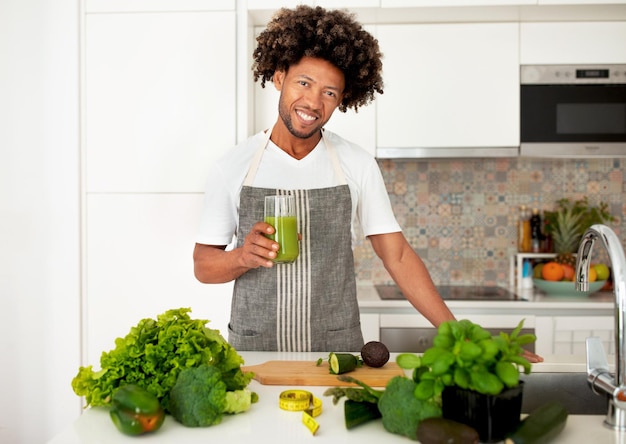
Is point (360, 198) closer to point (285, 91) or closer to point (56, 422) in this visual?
point (285, 91)

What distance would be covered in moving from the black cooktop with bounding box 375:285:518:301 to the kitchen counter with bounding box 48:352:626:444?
5.84 feet

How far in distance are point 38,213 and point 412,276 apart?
5.72ft

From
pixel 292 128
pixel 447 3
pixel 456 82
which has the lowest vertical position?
pixel 292 128

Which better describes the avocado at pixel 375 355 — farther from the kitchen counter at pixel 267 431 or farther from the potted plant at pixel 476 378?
the potted plant at pixel 476 378

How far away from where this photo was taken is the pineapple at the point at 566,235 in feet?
10.8

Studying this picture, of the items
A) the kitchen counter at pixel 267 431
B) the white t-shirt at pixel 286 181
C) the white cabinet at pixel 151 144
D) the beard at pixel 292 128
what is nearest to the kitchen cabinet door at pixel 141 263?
the white cabinet at pixel 151 144

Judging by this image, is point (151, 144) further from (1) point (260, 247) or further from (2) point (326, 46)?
(1) point (260, 247)

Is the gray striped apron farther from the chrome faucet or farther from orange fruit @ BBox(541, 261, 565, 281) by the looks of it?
orange fruit @ BBox(541, 261, 565, 281)

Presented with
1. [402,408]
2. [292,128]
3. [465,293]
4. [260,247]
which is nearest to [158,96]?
[292,128]

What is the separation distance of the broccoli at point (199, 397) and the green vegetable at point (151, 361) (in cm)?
3

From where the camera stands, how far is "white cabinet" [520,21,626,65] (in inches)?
120

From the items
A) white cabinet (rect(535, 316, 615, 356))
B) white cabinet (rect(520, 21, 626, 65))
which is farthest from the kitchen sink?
white cabinet (rect(520, 21, 626, 65))

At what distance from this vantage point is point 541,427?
42.1 inches

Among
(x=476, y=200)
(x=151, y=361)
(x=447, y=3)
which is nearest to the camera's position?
(x=151, y=361)
